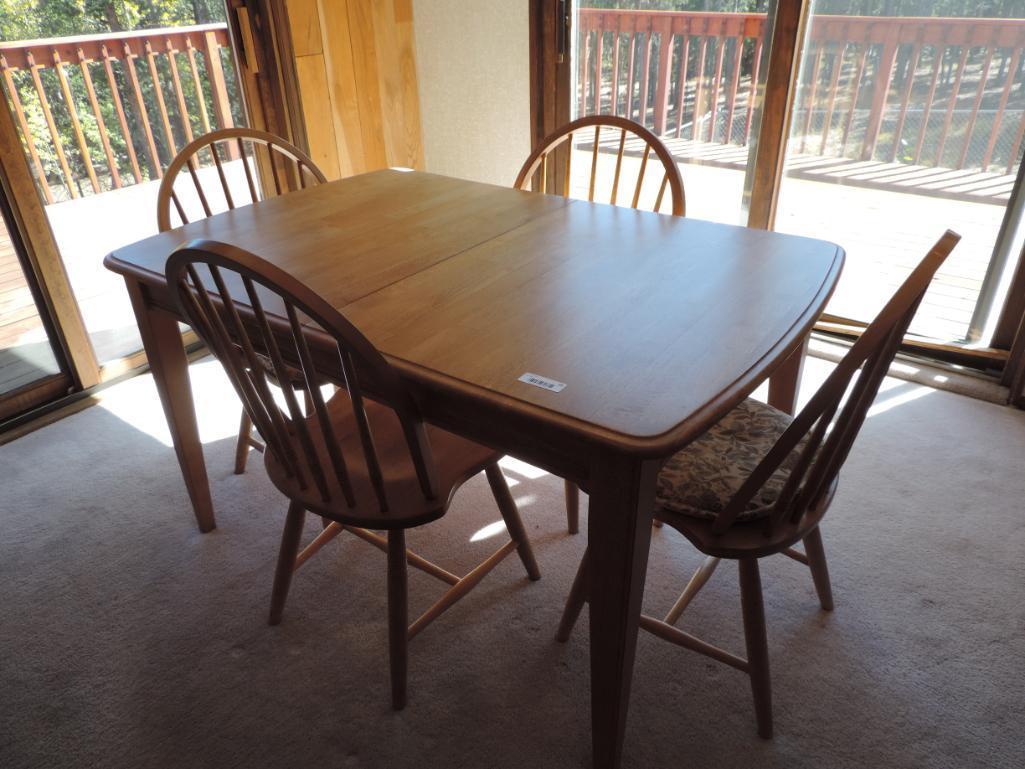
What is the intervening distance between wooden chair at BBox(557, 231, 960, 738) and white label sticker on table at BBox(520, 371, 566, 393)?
0.31m

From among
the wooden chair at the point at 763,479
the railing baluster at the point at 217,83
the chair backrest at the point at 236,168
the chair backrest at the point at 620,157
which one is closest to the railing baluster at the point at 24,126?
the chair backrest at the point at 236,168

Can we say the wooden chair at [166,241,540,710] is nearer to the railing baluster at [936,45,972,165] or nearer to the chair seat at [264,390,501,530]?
the chair seat at [264,390,501,530]

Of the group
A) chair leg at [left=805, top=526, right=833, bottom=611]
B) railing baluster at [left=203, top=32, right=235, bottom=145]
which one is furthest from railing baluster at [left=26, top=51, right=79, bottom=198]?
chair leg at [left=805, top=526, right=833, bottom=611]

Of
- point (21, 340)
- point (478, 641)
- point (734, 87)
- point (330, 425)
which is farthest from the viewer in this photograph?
point (734, 87)

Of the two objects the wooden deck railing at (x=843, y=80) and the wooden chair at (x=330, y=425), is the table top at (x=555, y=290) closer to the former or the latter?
the wooden chair at (x=330, y=425)

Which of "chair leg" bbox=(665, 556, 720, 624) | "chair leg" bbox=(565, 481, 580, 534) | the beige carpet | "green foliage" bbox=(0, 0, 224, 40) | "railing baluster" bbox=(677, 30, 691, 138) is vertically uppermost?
"green foliage" bbox=(0, 0, 224, 40)

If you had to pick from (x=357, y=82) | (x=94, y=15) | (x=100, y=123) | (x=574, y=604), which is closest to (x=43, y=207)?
(x=100, y=123)

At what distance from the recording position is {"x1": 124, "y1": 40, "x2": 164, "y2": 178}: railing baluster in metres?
2.45

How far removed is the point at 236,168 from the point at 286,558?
2027 mm

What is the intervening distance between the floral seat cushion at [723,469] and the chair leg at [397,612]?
49 cm

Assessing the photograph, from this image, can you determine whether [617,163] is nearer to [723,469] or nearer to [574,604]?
[723,469]

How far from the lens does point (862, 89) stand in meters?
2.37

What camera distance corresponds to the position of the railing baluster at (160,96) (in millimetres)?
2477

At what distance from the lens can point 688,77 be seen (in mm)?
2654
